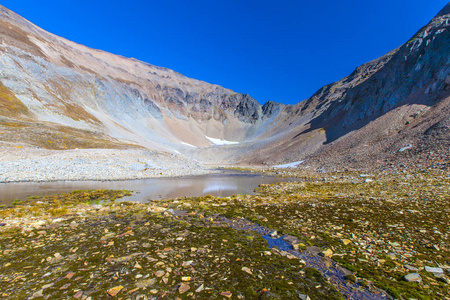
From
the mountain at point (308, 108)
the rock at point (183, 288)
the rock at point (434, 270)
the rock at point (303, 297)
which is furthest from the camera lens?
the mountain at point (308, 108)

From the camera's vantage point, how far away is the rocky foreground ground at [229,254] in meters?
4.45

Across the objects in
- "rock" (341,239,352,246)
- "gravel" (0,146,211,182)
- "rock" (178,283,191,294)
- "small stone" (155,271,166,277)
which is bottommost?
"rock" (178,283,191,294)

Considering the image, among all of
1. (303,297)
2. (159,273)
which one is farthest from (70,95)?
(303,297)

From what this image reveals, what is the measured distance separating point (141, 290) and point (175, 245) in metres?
2.36

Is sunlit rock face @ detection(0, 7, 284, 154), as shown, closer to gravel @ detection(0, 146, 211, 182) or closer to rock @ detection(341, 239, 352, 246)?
gravel @ detection(0, 146, 211, 182)

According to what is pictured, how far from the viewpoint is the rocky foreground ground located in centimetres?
445

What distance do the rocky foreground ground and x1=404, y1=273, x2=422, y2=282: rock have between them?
0.02m

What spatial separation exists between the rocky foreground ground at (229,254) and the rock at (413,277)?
0.07 feet

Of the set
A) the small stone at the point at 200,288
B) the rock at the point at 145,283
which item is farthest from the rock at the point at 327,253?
the rock at the point at 145,283

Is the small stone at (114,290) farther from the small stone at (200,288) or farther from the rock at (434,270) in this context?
the rock at (434,270)

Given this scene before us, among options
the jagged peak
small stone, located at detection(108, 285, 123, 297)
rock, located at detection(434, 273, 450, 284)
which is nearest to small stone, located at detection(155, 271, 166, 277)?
small stone, located at detection(108, 285, 123, 297)

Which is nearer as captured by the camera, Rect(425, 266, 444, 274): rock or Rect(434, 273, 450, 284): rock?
Rect(434, 273, 450, 284): rock

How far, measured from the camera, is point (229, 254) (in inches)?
243

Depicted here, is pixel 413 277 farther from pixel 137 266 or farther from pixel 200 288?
pixel 137 266
